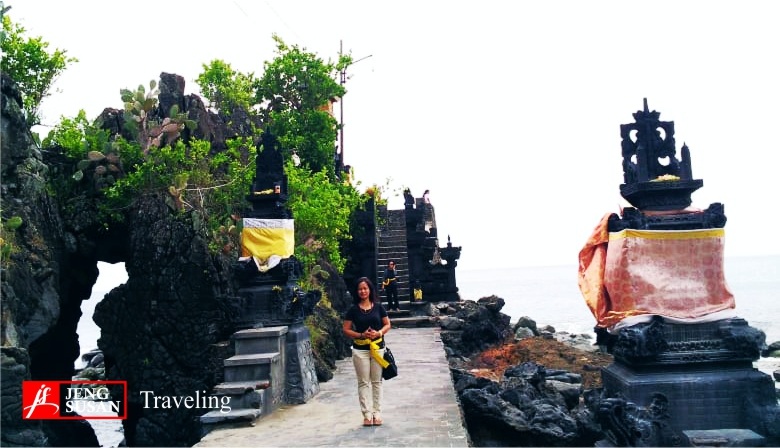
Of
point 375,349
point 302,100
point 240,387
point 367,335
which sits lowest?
point 240,387

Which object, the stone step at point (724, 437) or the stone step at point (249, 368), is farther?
the stone step at point (249, 368)

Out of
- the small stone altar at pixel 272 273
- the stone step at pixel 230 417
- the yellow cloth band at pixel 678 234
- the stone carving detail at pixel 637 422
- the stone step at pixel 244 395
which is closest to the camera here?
the stone step at pixel 230 417

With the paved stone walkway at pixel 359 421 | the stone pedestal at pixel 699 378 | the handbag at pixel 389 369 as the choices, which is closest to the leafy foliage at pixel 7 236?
the paved stone walkway at pixel 359 421

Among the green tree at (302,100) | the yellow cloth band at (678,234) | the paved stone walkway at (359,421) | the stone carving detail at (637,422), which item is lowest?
the stone carving detail at (637,422)

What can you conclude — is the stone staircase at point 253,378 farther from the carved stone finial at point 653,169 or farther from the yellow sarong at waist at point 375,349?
the carved stone finial at point 653,169

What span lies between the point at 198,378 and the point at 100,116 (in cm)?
942

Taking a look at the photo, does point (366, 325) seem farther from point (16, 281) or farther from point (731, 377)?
point (16, 281)

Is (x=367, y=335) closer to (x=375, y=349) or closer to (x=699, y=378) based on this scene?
(x=375, y=349)

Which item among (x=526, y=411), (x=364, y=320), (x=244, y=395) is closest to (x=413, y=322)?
(x=526, y=411)

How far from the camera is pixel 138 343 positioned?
573 inches

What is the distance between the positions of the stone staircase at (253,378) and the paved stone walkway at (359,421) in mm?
184

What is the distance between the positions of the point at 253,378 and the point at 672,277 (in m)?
7.15

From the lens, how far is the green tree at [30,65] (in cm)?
1396

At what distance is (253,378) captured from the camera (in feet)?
26.0
